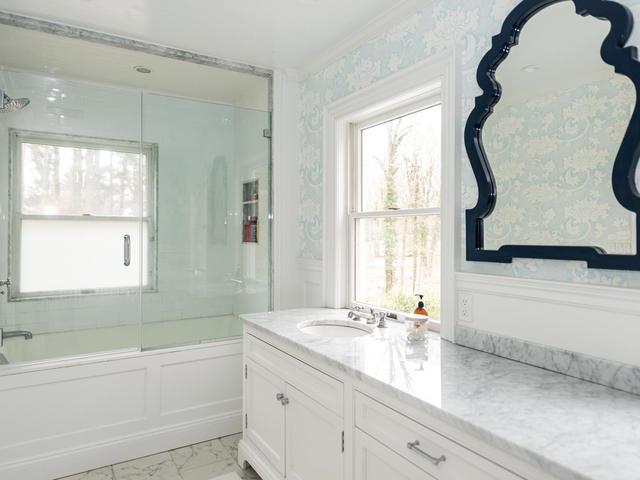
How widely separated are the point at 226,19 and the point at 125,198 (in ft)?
4.01

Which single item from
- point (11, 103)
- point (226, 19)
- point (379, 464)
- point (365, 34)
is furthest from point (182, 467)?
point (365, 34)

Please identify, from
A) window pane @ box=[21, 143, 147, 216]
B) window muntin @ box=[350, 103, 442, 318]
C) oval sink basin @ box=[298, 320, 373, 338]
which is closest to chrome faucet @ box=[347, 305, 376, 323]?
oval sink basin @ box=[298, 320, 373, 338]

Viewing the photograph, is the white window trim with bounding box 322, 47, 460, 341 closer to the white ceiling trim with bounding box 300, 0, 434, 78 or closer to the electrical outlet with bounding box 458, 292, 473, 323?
the electrical outlet with bounding box 458, 292, 473, 323

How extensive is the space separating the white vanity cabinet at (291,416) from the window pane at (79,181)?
1214 millimetres

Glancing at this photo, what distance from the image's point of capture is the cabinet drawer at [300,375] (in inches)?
63.8

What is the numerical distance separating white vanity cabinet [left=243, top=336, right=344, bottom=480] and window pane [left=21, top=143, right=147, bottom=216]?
121cm

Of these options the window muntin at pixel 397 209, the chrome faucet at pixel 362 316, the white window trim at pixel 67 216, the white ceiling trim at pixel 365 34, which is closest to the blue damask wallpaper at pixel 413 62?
the white ceiling trim at pixel 365 34

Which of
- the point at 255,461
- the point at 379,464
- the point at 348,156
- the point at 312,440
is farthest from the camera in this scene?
the point at 348,156

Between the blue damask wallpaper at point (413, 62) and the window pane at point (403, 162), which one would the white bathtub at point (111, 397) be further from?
the window pane at point (403, 162)

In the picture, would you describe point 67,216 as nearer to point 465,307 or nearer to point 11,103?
point 11,103

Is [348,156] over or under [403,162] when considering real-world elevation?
over

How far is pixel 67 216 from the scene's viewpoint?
2.50 m

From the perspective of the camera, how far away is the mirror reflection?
53.0 inches

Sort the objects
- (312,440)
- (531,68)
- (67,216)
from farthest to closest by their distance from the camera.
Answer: (67,216), (312,440), (531,68)
